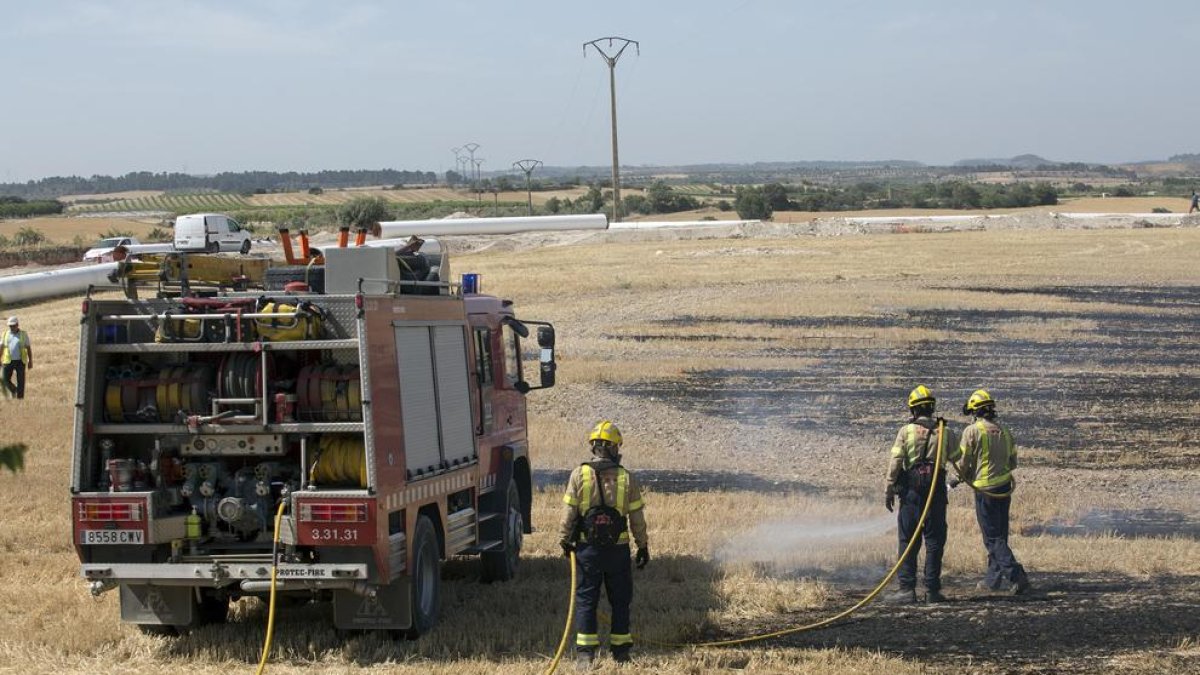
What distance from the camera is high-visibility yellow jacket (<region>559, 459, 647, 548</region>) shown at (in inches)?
398

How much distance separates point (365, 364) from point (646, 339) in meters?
24.8

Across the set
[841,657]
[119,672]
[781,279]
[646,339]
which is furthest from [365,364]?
[781,279]

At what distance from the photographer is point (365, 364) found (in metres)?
10.1

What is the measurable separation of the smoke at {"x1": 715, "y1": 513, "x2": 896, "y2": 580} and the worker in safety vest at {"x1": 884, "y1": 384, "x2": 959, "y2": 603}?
0.99 meters

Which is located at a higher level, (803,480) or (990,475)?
(990,475)

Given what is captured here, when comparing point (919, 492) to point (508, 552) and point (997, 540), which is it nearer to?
point (997, 540)

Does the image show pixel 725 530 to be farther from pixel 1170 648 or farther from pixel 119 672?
pixel 119 672

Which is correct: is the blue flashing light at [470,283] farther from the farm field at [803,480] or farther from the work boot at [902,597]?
the work boot at [902,597]

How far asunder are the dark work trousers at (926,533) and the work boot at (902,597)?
43 mm

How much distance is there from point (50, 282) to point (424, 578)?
41.3 m

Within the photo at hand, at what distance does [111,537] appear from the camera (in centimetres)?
1015

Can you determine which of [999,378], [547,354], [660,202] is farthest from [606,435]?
[660,202]

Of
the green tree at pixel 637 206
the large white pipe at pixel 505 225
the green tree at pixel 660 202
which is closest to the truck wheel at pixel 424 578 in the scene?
the large white pipe at pixel 505 225

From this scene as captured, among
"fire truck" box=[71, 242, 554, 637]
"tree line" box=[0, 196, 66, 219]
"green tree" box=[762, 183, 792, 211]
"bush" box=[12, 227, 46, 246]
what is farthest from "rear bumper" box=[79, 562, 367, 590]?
"tree line" box=[0, 196, 66, 219]
